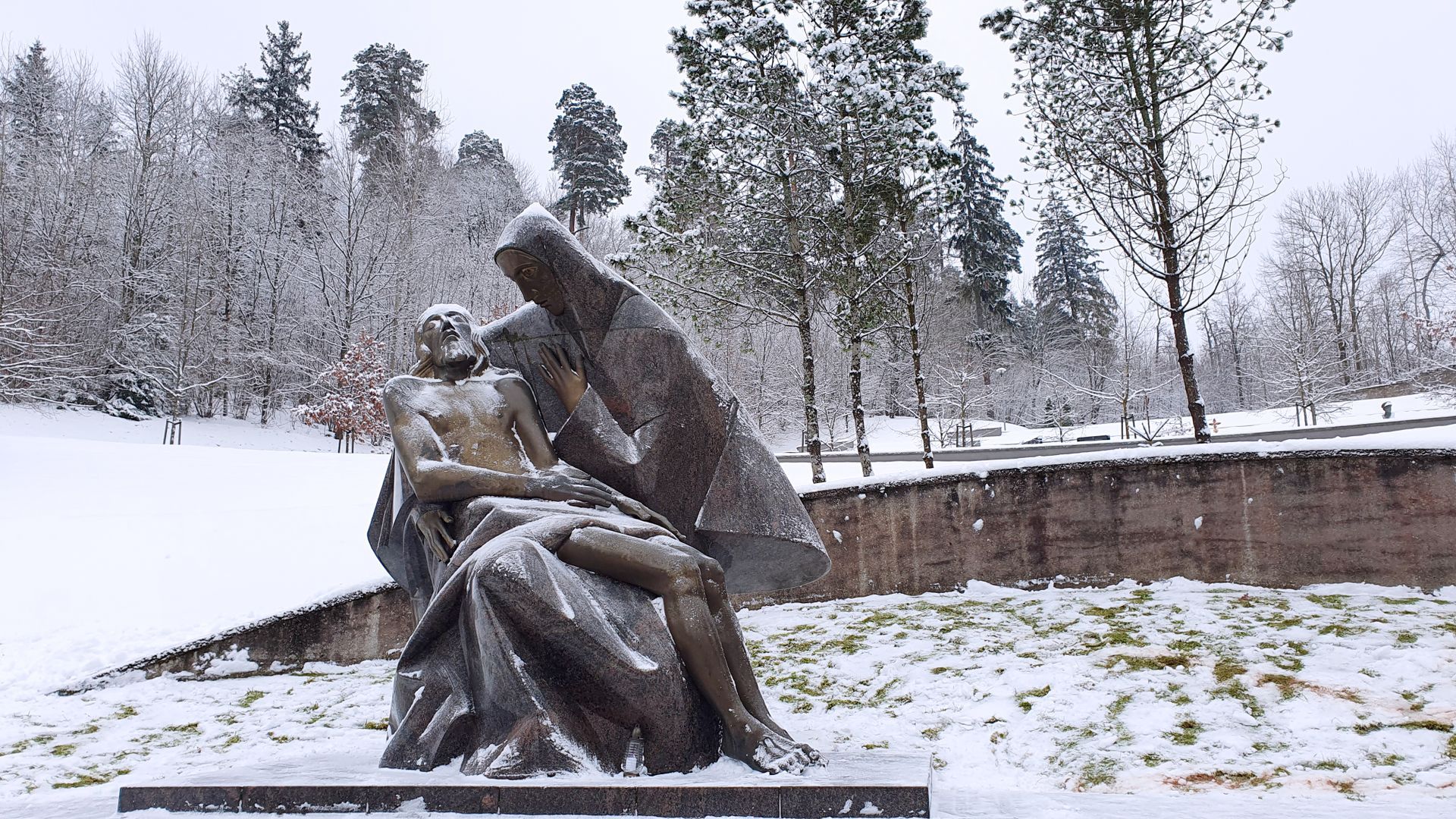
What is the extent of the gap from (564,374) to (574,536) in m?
1.08

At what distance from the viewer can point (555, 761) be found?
283cm

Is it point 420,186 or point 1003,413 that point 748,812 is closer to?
point 420,186

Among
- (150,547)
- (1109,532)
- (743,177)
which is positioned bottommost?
(1109,532)

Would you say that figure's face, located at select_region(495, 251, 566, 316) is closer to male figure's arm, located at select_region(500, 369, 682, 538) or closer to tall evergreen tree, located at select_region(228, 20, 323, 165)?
male figure's arm, located at select_region(500, 369, 682, 538)

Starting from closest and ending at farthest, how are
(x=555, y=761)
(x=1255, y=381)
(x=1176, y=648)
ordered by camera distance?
(x=555, y=761), (x=1176, y=648), (x=1255, y=381)

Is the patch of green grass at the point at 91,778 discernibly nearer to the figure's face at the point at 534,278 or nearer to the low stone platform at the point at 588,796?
the low stone platform at the point at 588,796

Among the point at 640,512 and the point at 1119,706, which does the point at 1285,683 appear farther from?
the point at 640,512

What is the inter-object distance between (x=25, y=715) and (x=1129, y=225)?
14.7m

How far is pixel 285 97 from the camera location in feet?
132

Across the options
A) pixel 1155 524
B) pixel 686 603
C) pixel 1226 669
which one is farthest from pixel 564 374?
pixel 1155 524

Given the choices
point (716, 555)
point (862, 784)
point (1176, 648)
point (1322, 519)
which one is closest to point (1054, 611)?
point (1176, 648)

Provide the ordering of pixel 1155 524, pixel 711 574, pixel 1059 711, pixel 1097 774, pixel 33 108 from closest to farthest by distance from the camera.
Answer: pixel 711 574
pixel 1097 774
pixel 1059 711
pixel 1155 524
pixel 33 108

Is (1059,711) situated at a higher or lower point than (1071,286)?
lower

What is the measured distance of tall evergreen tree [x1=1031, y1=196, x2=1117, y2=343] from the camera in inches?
1841
